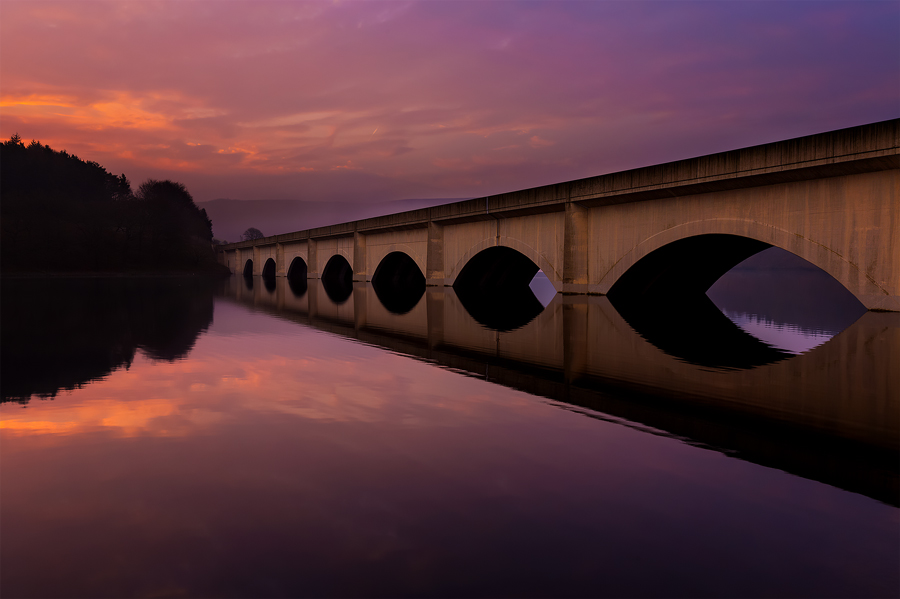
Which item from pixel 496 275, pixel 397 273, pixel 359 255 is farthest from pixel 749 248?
pixel 359 255

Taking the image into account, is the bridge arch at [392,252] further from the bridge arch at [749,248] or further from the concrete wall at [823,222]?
the concrete wall at [823,222]

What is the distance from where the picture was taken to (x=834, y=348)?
12.8 m

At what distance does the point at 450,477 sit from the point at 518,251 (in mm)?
30490

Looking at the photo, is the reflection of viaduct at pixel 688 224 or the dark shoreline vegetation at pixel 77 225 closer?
the reflection of viaduct at pixel 688 224

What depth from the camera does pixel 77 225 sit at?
311 ft

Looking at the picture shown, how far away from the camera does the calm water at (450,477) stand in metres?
3.32

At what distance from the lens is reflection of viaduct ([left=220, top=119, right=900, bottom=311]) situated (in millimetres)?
17578

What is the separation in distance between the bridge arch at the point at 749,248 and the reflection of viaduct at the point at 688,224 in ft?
0.13

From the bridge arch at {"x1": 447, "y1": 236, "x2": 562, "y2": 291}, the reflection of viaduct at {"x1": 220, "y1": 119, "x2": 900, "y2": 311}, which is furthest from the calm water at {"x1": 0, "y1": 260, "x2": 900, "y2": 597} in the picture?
the bridge arch at {"x1": 447, "y1": 236, "x2": 562, "y2": 291}

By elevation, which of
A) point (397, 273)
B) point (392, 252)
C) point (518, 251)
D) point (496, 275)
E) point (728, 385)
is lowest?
point (728, 385)

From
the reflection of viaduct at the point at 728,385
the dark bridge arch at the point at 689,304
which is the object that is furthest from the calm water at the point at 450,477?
the dark bridge arch at the point at 689,304

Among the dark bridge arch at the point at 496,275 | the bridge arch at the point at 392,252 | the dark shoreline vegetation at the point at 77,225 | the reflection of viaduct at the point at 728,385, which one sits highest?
the dark shoreline vegetation at the point at 77,225

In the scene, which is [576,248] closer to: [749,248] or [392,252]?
[749,248]

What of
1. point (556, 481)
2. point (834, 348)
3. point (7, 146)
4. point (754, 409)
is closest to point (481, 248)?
point (834, 348)
